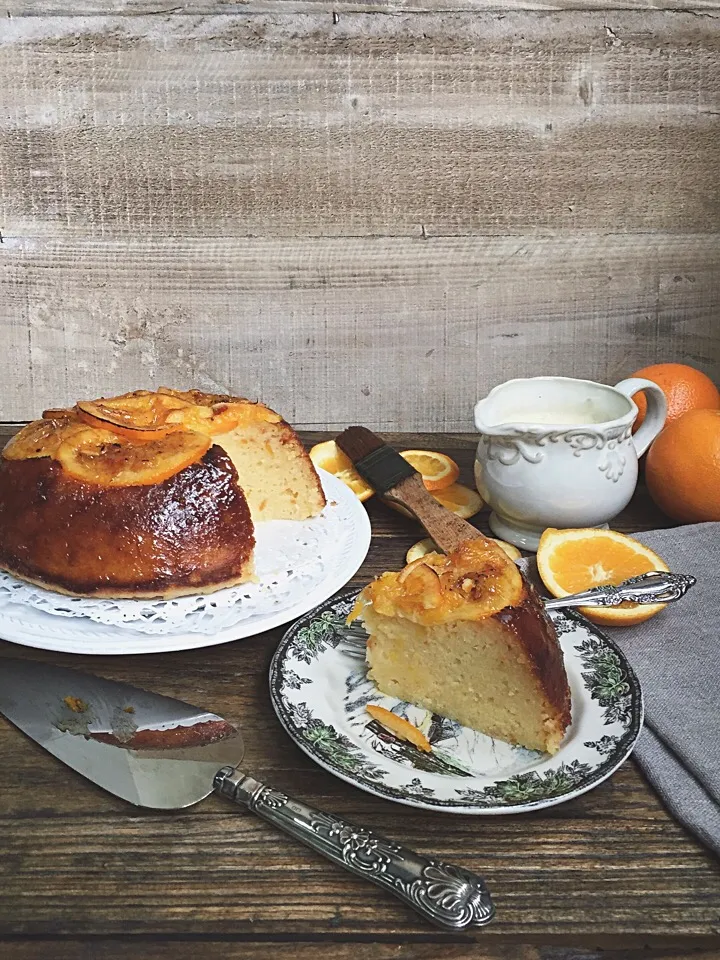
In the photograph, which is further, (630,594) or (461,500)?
(461,500)

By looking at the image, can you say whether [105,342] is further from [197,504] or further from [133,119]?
[197,504]

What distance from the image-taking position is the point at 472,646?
1049 mm

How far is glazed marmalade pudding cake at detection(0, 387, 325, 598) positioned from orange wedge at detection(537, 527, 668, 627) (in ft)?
Result: 1.40

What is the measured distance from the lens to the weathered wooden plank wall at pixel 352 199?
1950 mm

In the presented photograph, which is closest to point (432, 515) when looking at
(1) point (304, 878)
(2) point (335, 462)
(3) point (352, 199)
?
(2) point (335, 462)

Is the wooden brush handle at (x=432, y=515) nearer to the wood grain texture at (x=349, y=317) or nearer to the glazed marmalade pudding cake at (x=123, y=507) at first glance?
the glazed marmalade pudding cake at (x=123, y=507)

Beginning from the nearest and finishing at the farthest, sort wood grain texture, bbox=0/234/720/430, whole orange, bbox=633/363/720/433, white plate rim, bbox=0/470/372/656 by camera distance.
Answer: white plate rim, bbox=0/470/372/656 → whole orange, bbox=633/363/720/433 → wood grain texture, bbox=0/234/720/430

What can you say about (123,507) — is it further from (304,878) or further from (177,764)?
(304,878)

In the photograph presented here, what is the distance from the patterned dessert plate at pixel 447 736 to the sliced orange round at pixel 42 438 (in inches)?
17.5

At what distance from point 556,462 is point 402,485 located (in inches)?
10.0

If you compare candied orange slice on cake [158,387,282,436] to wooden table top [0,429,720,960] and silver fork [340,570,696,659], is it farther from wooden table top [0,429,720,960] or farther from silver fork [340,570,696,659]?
wooden table top [0,429,720,960]

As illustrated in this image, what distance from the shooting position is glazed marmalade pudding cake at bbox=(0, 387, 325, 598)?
125 centimetres

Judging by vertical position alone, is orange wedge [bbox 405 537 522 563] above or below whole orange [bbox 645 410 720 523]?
below

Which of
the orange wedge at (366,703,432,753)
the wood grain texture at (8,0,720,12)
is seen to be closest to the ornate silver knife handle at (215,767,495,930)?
the orange wedge at (366,703,432,753)
